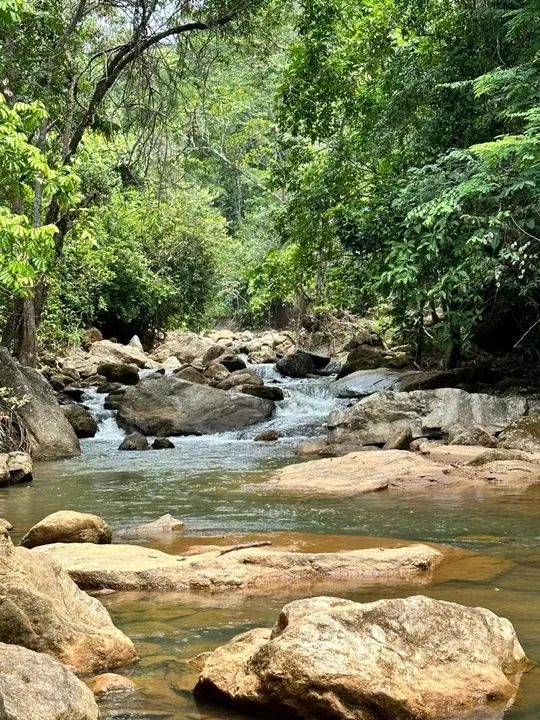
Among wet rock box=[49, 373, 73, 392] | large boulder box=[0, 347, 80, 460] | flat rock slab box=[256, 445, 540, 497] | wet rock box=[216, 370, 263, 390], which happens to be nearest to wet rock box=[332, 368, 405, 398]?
wet rock box=[216, 370, 263, 390]

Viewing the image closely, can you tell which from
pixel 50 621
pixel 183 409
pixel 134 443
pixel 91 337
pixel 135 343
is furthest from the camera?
pixel 135 343

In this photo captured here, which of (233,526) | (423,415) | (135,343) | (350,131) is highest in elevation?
(350,131)

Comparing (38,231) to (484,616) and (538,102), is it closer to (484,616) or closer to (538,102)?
(484,616)

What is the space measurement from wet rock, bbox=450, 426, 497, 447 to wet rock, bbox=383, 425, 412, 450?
64 centimetres

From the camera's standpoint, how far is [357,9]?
15.4 m

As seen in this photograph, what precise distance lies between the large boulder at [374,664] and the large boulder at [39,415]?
966 centimetres

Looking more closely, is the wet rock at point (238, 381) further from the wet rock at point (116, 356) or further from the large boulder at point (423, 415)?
the large boulder at point (423, 415)

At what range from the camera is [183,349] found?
2542 cm

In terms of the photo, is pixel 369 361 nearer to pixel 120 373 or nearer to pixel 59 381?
pixel 120 373

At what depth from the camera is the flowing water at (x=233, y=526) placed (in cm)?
372

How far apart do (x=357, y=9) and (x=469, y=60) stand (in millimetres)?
3297

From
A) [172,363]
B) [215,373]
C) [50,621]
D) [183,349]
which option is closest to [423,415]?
[215,373]

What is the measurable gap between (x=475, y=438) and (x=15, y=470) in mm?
6338

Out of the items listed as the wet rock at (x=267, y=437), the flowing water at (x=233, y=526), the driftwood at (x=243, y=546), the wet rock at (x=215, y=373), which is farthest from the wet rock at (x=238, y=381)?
the driftwood at (x=243, y=546)
